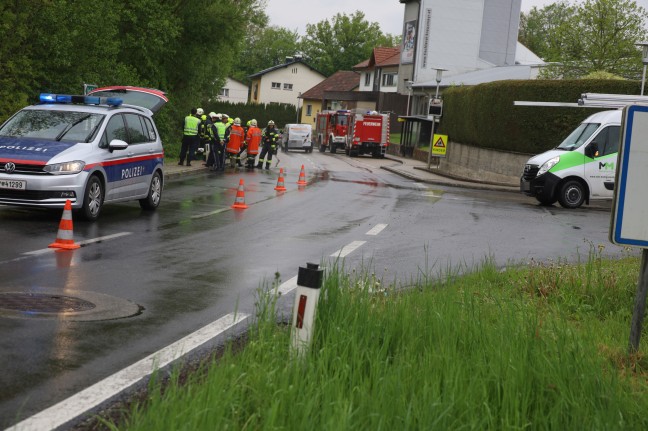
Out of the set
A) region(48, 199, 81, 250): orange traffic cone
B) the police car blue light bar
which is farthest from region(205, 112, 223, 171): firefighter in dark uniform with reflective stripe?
region(48, 199, 81, 250): orange traffic cone

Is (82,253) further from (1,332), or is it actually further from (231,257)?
(1,332)

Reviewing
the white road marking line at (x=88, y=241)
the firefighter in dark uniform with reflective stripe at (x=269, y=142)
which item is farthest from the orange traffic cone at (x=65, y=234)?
the firefighter in dark uniform with reflective stripe at (x=269, y=142)

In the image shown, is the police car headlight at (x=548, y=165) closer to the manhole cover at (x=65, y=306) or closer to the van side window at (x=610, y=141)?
the van side window at (x=610, y=141)

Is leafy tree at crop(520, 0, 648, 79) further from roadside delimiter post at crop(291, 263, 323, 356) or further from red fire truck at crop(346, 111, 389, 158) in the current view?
roadside delimiter post at crop(291, 263, 323, 356)

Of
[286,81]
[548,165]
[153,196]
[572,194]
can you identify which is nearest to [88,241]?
[153,196]

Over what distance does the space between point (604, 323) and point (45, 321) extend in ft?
14.4

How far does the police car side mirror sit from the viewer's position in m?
15.6

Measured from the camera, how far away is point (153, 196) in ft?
59.4

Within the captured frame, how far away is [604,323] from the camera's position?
8016 millimetres

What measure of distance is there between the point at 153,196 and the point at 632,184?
1285 centimetres

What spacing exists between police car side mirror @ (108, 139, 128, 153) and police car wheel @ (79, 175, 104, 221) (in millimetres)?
576

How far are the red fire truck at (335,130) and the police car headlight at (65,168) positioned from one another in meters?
52.9

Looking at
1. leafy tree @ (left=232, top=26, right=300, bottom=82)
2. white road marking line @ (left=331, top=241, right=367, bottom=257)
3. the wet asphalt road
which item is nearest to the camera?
the wet asphalt road

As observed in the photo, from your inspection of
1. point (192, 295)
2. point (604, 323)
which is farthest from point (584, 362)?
point (192, 295)
